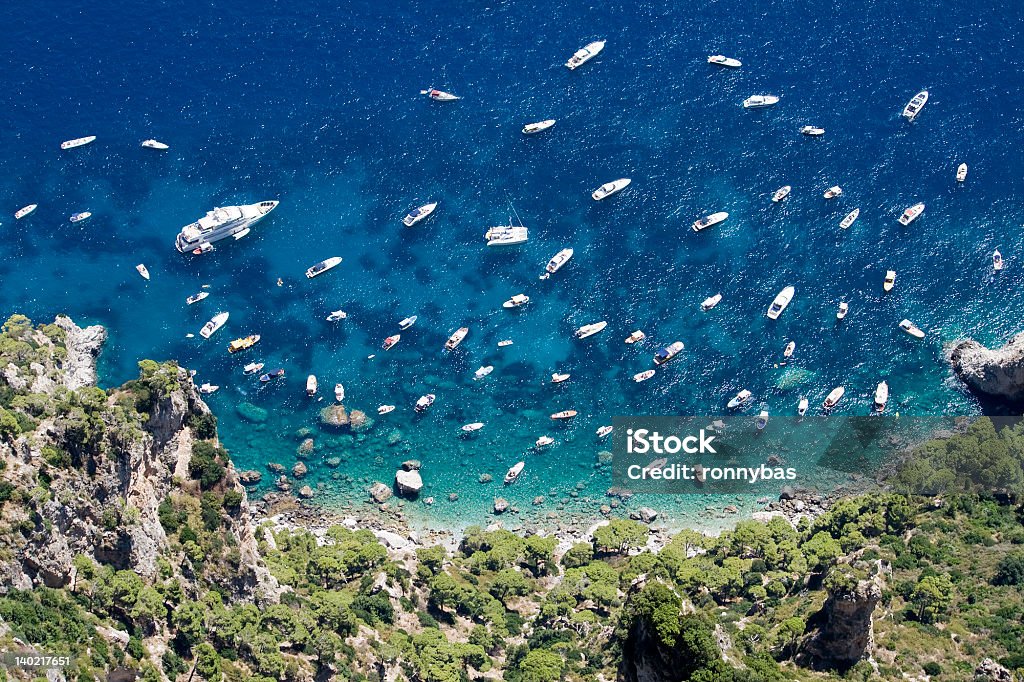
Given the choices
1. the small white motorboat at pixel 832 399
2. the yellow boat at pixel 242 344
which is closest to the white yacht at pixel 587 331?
the small white motorboat at pixel 832 399

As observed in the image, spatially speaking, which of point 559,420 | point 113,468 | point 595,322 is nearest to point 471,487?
point 559,420

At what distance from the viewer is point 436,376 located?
19662 cm

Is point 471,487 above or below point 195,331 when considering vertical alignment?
below

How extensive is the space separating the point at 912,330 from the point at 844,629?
210ft

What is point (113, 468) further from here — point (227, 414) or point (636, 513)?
point (636, 513)

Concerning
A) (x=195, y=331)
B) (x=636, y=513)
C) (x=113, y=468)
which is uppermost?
(x=113, y=468)

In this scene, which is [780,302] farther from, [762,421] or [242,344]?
[242,344]

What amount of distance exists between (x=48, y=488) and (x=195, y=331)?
201 ft

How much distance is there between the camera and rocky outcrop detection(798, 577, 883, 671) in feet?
460

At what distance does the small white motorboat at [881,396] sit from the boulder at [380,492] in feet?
198

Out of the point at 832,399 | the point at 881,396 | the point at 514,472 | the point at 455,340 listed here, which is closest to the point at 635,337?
the point at 455,340

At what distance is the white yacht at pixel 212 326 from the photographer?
199 m

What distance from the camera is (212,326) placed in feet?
653

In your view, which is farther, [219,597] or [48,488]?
[219,597]
